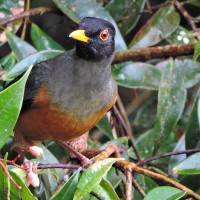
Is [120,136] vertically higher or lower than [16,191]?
lower

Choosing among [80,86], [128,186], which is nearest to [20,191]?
[128,186]

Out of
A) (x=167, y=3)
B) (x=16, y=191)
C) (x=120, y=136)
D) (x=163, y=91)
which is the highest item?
(x=16, y=191)

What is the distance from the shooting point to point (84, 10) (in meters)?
4.00

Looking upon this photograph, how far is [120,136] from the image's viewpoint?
405 cm

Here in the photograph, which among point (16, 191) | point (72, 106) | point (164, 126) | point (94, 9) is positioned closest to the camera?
point (16, 191)

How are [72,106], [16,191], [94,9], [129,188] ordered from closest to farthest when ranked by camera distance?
[16,191] → [129,188] → [72,106] → [94,9]

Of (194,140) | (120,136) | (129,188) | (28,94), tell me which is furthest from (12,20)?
(129,188)

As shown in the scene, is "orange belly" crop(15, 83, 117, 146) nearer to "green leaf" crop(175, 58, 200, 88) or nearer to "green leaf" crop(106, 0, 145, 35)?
"green leaf" crop(175, 58, 200, 88)

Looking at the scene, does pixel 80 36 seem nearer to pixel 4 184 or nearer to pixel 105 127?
pixel 105 127

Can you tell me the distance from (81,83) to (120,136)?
658 millimetres

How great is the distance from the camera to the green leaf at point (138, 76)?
3.99 meters

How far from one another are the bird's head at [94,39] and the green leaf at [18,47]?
0.43 m

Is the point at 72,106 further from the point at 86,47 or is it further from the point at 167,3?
the point at 167,3

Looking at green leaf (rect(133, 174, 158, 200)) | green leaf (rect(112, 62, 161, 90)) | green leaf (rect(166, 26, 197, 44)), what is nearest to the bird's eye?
green leaf (rect(112, 62, 161, 90))
